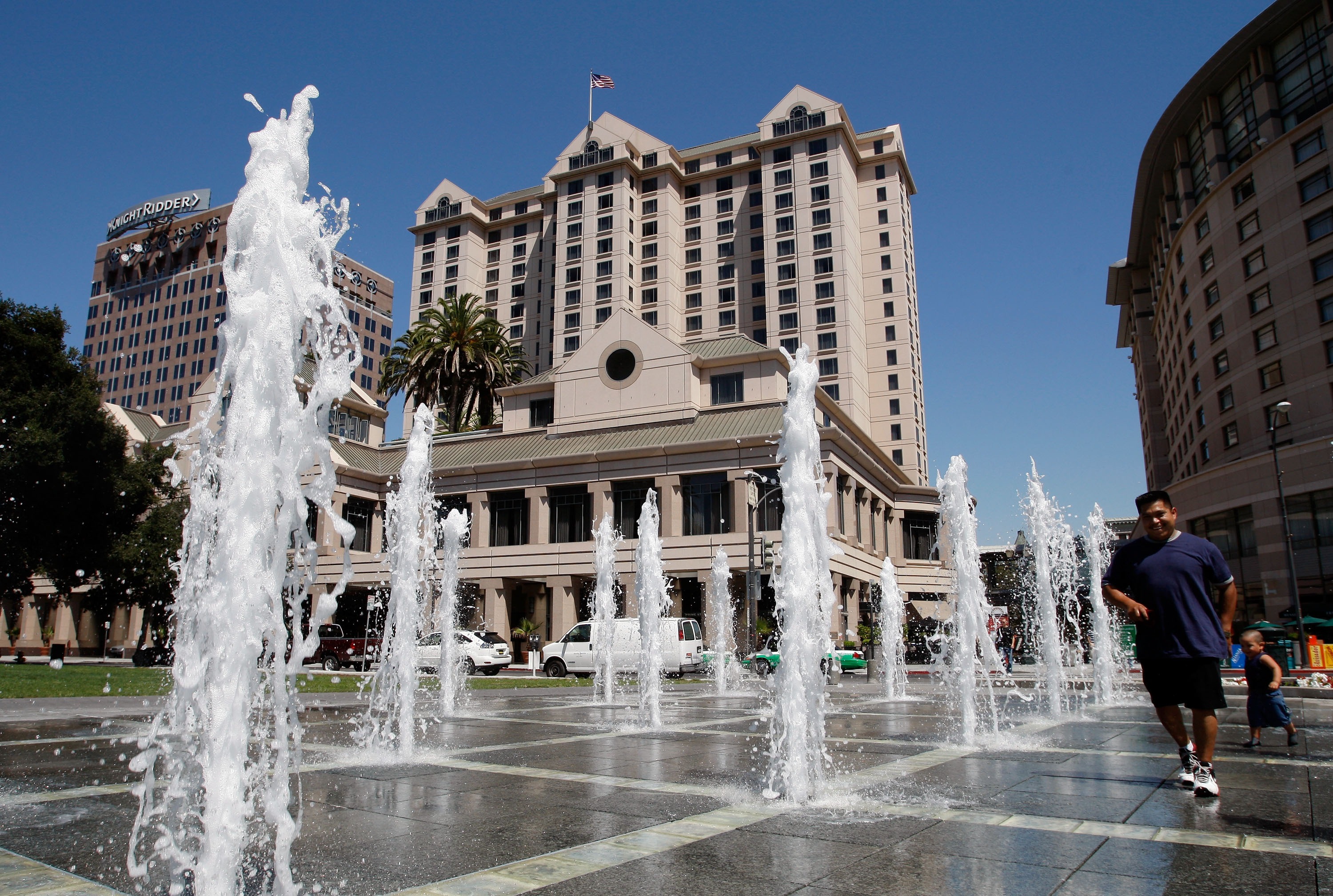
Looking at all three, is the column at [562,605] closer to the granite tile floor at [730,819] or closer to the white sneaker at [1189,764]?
the granite tile floor at [730,819]

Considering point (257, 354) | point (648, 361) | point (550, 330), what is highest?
point (550, 330)

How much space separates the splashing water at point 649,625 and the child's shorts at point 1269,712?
22.3 ft

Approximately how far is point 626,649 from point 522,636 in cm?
1879

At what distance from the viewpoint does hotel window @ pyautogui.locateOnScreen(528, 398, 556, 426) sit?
49.5m

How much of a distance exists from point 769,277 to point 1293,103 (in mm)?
37098

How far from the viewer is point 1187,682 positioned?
555cm

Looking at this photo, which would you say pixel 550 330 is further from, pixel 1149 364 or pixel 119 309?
pixel 119 309

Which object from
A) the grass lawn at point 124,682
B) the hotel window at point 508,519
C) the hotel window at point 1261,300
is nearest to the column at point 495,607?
the hotel window at point 508,519

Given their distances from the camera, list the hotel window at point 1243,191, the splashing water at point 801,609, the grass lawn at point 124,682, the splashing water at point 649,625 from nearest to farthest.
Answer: the splashing water at point 801,609
the splashing water at point 649,625
the grass lawn at point 124,682
the hotel window at point 1243,191

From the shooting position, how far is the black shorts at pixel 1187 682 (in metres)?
5.45

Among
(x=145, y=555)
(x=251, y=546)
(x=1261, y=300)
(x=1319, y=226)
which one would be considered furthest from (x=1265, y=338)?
(x=145, y=555)

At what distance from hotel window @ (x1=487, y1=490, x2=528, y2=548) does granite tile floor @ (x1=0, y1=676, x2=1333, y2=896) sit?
36622 mm

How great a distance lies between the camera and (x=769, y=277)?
7175 cm

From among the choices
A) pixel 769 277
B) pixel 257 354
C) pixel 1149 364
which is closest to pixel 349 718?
pixel 257 354
